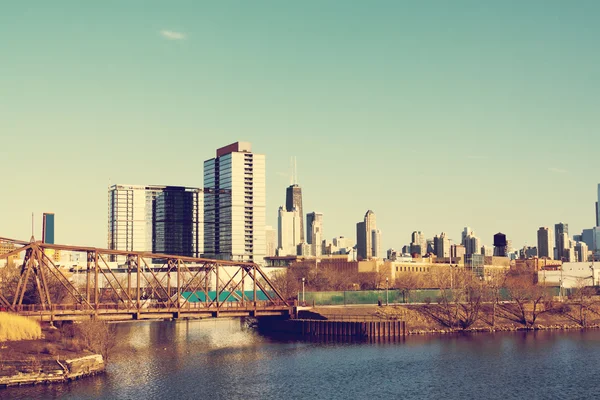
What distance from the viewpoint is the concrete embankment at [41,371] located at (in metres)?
89.4

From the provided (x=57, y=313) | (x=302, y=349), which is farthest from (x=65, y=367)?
(x=302, y=349)

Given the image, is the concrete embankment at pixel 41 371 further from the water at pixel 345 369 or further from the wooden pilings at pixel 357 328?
the wooden pilings at pixel 357 328

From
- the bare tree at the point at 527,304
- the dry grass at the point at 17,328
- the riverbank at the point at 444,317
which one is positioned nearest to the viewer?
the dry grass at the point at 17,328

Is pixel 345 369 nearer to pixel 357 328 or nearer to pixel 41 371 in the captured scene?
pixel 41 371

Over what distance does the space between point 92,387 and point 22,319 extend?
24.7 m

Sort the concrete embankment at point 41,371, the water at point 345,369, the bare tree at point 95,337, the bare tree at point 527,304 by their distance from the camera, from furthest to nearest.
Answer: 1. the bare tree at point 527,304
2. the bare tree at point 95,337
3. the concrete embankment at point 41,371
4. the water at point 345,369

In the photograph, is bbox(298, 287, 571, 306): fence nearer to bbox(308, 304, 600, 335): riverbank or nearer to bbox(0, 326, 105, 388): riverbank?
bbox(308, 304, 600, 335): riverbank

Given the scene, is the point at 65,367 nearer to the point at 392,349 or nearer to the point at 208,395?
the point at 208,395

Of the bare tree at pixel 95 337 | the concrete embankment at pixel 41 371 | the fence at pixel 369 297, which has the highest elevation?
the fence at pixel 369 297

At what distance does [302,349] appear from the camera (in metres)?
127

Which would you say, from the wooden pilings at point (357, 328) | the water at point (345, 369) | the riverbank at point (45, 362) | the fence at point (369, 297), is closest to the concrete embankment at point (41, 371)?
the riverbank at point (45, 362)

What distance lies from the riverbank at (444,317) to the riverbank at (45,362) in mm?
61155

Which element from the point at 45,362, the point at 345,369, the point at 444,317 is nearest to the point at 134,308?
the point at 45,362

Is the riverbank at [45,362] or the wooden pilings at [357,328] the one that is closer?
the riverbank at [45,362]
